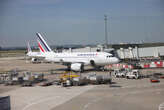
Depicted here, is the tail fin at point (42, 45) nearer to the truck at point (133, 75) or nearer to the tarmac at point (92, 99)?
the truck at point (133, 75)

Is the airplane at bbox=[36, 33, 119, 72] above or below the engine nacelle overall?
above

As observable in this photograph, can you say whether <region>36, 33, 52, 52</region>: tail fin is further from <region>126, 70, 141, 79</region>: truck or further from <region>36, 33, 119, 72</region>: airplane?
<region>126, 70, 141, 79</region>: truck

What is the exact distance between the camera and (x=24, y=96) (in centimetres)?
2036

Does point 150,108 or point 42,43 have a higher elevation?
point 42,43

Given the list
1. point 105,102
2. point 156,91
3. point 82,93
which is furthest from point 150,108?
point 82,93

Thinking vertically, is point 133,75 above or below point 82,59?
below

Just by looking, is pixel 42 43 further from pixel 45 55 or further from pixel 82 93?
pixel 82 93

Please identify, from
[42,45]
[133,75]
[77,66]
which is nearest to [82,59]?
[77,66]

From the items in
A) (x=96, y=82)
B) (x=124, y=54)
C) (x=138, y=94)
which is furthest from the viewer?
(x=124, y=54)

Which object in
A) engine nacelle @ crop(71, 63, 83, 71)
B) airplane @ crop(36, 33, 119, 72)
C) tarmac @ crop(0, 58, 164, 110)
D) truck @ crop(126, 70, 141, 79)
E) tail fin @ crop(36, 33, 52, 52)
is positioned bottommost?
tarmac @ crop(0, 58, 164, 110)

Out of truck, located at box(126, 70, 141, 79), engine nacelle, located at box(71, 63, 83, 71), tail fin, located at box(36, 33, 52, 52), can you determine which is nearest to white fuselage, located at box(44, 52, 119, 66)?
engine nacelle, located at box(71, 63, 83, 71)

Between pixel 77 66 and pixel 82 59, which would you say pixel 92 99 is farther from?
pixel 82 59

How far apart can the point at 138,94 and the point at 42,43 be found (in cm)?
3369

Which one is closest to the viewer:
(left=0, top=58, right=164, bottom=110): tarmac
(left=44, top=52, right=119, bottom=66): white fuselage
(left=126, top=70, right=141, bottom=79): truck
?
(left=0, top=58, right=164, bottom=110): tarmac
